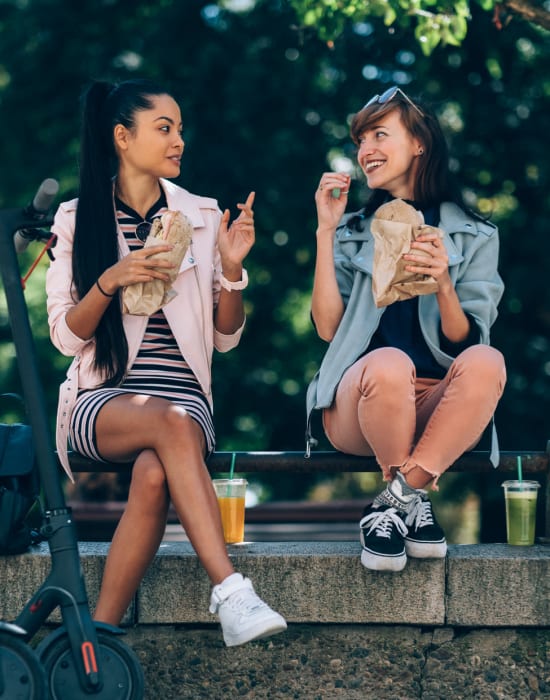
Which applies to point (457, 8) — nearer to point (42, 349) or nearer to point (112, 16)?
point (112, 16)

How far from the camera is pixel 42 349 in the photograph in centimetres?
911

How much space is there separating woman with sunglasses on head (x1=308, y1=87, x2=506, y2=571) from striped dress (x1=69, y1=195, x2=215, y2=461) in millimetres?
393

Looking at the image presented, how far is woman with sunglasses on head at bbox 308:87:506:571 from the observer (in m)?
3.71

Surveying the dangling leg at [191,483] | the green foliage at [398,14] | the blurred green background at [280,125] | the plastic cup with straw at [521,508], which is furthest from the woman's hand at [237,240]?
the blurred green background at [280,125]

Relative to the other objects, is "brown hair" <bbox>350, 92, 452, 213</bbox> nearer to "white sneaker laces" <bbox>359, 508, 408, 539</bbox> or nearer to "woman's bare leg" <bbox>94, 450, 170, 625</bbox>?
"white sneaker laces" <bbox>359, 508, 408, 539</bbox>

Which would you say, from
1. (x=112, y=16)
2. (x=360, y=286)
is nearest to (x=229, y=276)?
(x=360, y=286)

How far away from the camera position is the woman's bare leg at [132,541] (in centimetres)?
360

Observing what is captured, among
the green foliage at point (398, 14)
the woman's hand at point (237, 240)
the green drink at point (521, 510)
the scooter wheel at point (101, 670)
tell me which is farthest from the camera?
the green foliage at point (398, 14)

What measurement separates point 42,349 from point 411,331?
5.47 m

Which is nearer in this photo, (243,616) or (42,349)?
(243,616)

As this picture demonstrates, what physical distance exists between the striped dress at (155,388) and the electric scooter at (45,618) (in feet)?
1.37

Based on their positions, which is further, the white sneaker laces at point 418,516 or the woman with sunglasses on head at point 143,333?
the white sneaker laces at point 418,516

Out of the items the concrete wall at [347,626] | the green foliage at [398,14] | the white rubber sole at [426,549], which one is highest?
the green foliage at [398,14]

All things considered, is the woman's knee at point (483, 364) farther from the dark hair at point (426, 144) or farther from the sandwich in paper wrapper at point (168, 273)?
the sandwich in paper wrapper at point (168, 273)
